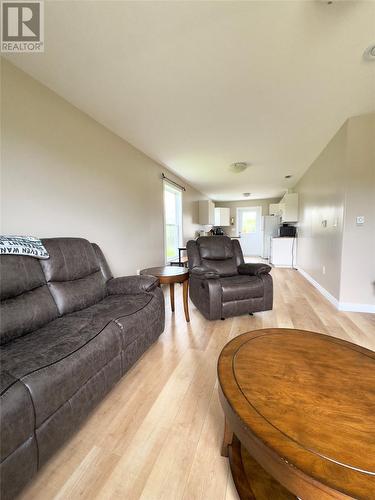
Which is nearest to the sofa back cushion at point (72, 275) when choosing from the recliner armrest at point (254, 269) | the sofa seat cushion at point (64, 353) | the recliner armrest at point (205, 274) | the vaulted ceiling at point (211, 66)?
the sofa seat cushion at point (64, 353)

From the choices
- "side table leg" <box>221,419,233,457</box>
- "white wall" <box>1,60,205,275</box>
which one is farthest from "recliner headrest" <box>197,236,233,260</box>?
"side table leg" <box>221,419,233,457</box>

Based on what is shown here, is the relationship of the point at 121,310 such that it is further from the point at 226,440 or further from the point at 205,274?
the point at 205,274

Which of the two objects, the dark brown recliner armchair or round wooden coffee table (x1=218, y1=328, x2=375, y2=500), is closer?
round wooden coffee table (x1=218, y1=328, x2=375, y2=500)

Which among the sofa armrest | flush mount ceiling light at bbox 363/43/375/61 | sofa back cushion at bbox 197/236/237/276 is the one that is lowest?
the sofa armrest

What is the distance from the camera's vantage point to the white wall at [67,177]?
1.63m

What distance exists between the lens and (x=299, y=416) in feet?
2.34

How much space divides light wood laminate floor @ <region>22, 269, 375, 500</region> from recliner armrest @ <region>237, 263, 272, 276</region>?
3.43 ft

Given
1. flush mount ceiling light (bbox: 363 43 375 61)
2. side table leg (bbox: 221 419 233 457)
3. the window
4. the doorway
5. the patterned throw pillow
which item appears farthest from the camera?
the doorway

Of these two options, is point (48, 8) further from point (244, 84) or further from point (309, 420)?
point (309, 420)

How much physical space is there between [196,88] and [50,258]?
1954 mm

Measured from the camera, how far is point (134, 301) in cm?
176

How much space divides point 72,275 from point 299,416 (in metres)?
1.73

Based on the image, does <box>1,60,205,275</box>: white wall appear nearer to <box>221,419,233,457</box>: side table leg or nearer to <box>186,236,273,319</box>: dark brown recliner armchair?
<box>186,236,273,319</box>: dark brown recliner armchair

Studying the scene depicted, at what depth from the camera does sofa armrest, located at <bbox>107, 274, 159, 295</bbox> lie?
1.95m
